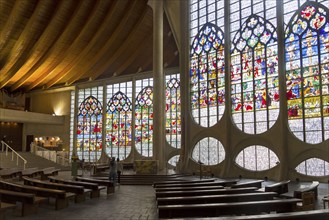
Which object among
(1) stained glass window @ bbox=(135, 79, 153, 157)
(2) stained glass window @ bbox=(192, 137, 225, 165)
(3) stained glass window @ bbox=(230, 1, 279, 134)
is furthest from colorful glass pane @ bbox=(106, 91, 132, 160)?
(3) stained glass window @ bbox=(230, 1, 279, 134)

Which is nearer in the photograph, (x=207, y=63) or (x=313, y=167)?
(x=313, y=167)

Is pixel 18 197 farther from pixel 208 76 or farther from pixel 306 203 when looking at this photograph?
pixel 208 76

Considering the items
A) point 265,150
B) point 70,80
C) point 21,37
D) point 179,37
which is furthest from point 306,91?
point 70,80

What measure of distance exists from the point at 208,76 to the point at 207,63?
71cm

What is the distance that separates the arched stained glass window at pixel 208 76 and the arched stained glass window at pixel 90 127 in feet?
34.0

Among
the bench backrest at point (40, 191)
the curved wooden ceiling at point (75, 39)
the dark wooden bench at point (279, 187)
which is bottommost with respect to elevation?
the dark wooden bench at point (279, 187)

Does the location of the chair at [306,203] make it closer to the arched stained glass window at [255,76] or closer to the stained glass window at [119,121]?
the arched stained glass window at [255,76]

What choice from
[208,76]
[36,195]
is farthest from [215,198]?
[208,76]

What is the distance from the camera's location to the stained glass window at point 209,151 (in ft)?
53.0

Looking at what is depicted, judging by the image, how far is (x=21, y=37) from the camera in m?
18.0

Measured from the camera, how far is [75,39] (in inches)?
758

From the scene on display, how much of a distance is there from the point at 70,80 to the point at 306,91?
18177 mm

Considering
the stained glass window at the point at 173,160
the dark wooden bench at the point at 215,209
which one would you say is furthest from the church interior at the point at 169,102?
the stained glass window at the point at 173,160

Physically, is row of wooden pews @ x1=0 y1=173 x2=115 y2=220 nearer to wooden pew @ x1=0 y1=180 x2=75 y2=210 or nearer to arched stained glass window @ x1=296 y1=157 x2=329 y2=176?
wooden pew @ x1=0 y1=180 x2=75 y2=210
